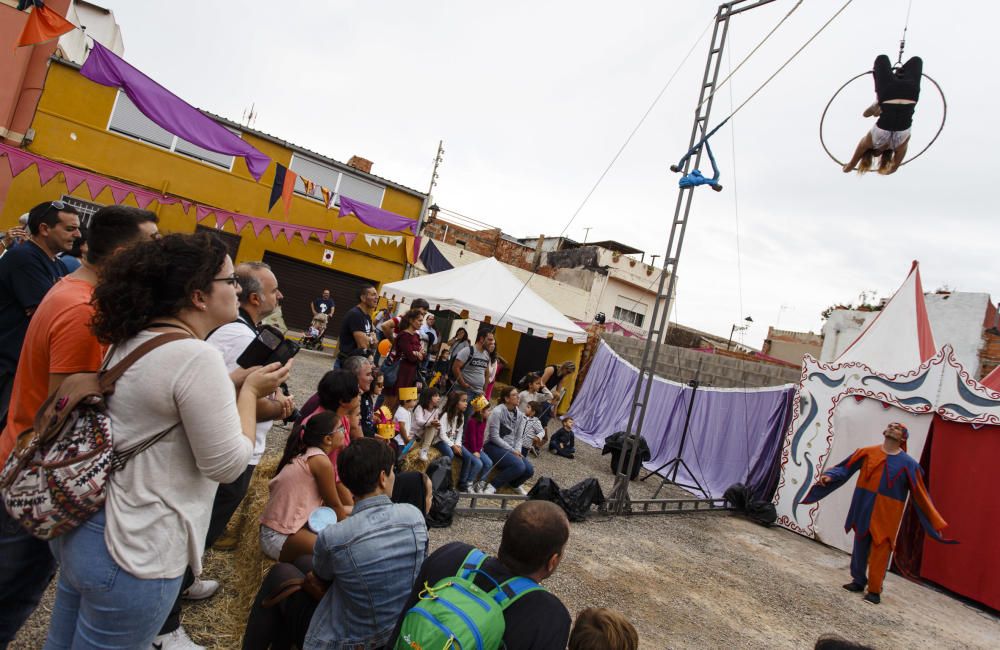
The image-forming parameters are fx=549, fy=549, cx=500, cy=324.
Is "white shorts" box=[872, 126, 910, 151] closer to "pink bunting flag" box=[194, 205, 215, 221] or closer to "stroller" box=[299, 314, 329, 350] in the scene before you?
"stroller" box=[299, 314, 329, 350]

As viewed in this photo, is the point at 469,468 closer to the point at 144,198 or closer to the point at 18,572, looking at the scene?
the point at 18,572

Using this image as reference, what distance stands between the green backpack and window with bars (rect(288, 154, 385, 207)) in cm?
1512

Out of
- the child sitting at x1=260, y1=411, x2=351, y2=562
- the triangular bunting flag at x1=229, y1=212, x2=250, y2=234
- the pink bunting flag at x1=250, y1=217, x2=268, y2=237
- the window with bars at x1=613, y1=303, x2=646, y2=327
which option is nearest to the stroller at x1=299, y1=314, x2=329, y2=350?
the pink bunting flag at x1=250, y1=217, x2=268, y2=237

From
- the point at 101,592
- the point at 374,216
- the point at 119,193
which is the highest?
the point at 374,216

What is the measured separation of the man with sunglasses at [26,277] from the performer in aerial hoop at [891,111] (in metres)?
5.69

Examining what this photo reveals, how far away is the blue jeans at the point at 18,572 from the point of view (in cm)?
151

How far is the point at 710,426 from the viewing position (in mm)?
9406

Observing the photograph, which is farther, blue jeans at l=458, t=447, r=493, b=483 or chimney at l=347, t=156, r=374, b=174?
chimney at l=347, t=156, r=374, b=174

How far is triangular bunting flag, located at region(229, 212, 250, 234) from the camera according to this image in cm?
1328

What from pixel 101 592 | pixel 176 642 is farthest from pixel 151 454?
pixel 176 642

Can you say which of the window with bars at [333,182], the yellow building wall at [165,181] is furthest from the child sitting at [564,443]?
the window with bars at [333,182]

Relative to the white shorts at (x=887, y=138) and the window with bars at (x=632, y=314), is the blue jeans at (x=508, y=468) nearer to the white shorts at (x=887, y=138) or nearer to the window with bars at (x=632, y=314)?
the white shorts at (x=887, y=138)

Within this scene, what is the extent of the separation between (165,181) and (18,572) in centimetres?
1524

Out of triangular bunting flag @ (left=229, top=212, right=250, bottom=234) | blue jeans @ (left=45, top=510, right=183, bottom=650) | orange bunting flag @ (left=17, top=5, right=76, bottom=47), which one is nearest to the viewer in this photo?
blue jeans @ (left=45, top=510, right=183, bottom=650)
